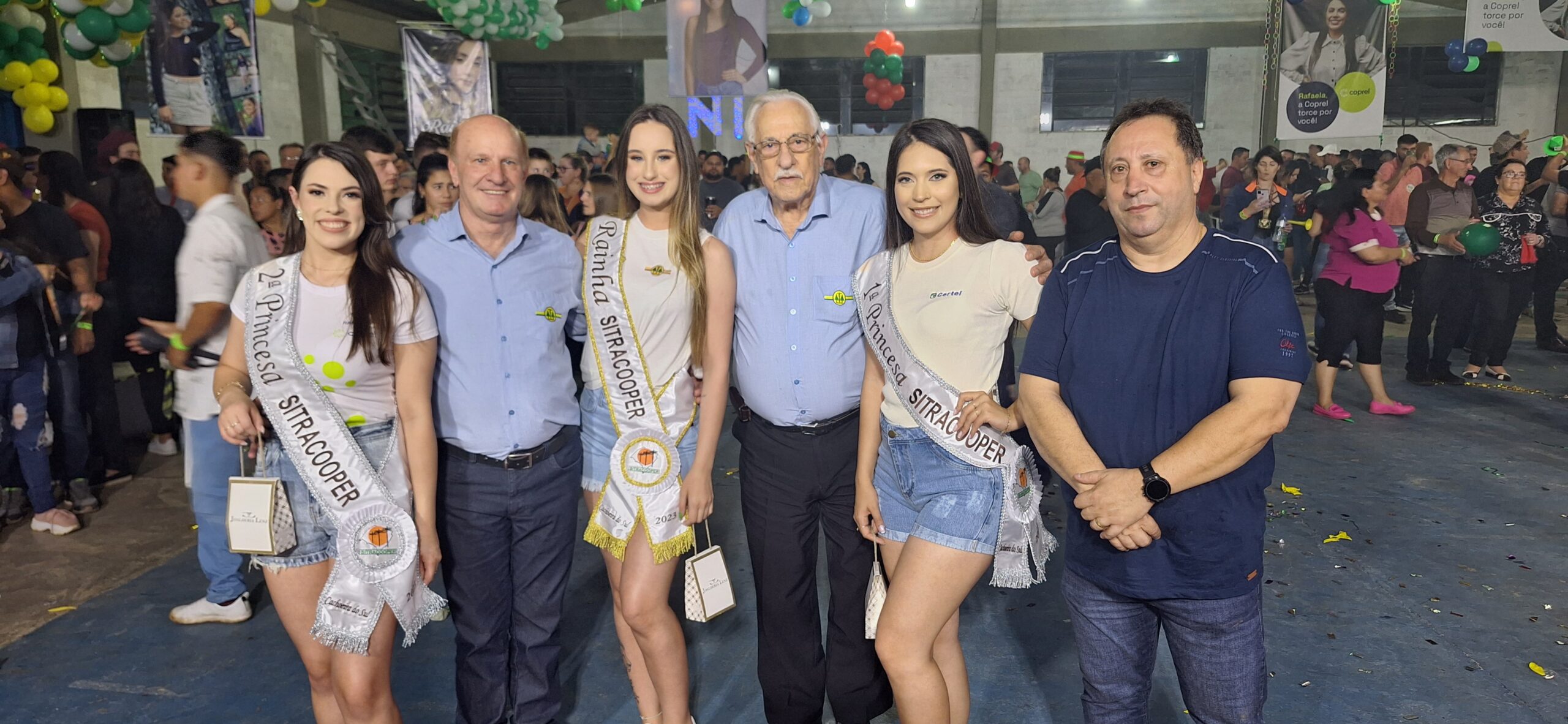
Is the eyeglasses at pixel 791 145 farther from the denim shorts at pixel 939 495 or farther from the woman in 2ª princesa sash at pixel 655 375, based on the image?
the denim shorts at pixel 939 495

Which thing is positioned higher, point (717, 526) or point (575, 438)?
point (575, 438)

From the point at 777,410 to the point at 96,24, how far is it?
5.69 metres

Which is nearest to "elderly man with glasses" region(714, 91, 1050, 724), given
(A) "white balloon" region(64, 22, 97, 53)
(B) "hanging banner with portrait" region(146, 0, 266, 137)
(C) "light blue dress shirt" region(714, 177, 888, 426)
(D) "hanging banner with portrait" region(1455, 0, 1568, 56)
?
(C) "light blue dress shirt" region(714, 177, 888, 426)

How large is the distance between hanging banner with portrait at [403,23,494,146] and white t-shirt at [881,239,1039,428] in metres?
12.1

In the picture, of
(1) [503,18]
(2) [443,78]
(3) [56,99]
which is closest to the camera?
(3) [56,99]

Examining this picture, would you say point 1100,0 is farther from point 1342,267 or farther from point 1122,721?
point 1122,721

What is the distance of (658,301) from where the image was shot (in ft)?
7.72

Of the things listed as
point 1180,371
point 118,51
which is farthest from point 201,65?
point 1180,371

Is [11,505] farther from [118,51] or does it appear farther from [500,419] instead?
[118,51]

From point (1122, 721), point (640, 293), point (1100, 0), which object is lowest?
point (1122, 721)

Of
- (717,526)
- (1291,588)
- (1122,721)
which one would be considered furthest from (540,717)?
(1291,588)

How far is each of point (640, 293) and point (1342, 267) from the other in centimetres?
508

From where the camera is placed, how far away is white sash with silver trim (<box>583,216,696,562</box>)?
7.77ft

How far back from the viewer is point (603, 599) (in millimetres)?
3564
